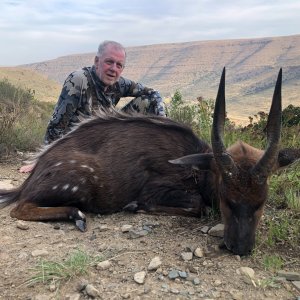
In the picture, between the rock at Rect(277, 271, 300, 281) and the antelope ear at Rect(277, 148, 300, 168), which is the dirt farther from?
the antelope ear at Rect(277, 148, 300, 168)

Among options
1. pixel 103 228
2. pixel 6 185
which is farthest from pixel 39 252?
pixel 6 185

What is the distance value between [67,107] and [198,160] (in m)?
3.06

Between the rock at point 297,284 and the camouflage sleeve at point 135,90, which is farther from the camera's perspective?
the camouflage sleeve at point 135,90

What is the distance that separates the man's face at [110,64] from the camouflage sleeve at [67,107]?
1.10 feet

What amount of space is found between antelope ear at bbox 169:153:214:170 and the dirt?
0.66m

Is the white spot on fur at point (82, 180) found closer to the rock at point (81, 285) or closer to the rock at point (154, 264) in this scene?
the rock at point (154, 264)

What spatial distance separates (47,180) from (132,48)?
16275cm

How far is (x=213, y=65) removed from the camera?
122812mm

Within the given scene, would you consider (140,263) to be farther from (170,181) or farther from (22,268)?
(170,181)

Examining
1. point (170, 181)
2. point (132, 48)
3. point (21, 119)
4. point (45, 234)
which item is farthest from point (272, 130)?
point (132, 48)

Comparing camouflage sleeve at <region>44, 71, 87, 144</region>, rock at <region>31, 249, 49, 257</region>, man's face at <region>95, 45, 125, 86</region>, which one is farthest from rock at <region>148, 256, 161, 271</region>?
man's face at <region>95, 45, 125, 86</region>

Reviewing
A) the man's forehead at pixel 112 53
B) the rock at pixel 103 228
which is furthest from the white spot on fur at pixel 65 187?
the man's forehead at pixel 112 53

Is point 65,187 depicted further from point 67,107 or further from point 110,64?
point 110,64

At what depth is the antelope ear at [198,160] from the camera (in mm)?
4852
